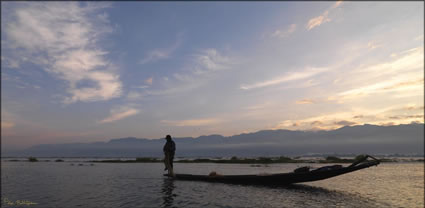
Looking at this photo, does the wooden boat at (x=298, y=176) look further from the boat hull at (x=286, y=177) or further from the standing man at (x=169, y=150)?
the standing man at (x=169, y=150)

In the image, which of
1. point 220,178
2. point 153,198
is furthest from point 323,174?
point 153,198

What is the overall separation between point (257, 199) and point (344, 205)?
179 inches

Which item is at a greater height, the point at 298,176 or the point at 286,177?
the point at 298,176

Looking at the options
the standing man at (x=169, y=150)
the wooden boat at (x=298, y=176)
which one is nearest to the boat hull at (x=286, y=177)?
the wooden boat at (x=298, y=176)

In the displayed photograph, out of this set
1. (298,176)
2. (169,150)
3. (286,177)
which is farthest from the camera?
(169,150)

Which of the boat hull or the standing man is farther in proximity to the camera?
the standing man

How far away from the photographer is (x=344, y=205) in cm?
1312

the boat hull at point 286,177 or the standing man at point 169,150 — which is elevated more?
the standing man at point 169,150

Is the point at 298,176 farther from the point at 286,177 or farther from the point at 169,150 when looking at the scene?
the point at 169,150

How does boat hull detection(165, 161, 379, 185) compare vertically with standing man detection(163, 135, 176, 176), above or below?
below

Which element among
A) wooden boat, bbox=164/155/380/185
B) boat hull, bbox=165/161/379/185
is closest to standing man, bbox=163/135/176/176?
boat hull, bbox=165/161/379/185

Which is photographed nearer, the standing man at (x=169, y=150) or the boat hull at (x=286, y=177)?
the boat hull at (x=286, y=177)

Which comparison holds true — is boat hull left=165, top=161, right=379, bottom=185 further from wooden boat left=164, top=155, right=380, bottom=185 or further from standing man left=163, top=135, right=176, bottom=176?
standing man left=163, top=135, right=176, bottom=176

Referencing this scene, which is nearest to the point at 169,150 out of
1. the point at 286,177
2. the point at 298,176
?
the point at 286,177
